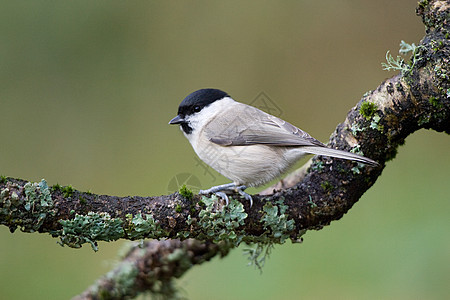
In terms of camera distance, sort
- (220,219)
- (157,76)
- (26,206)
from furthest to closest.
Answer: (157,76) → (220,219) → (26,206)

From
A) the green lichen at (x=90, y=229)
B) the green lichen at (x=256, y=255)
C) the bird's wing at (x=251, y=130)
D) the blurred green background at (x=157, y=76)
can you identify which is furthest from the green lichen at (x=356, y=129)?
the blurred green background at (x=157, y=76)

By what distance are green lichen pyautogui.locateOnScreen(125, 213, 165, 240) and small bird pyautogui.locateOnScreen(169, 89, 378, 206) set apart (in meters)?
0.26

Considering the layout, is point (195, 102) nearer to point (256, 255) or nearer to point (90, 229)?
point (256, 255)

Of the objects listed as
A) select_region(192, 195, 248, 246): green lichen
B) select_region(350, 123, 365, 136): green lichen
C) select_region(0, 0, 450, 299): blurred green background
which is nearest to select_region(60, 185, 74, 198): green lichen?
select_region(192, 195, 248, 246): green lichen

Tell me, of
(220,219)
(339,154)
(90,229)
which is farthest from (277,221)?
(90,229)

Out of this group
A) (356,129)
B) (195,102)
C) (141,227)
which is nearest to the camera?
(141,227)

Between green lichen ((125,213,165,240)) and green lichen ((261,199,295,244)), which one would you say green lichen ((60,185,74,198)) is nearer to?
green lichen ((125,213,165,240))

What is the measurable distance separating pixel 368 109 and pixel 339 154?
21 cm

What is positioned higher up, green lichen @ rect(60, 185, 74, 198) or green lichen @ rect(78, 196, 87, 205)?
green lichen @ rect(60, 185, 74, 198)

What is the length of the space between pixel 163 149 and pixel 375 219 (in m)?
1.57

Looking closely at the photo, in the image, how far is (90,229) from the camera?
1469 millimetres

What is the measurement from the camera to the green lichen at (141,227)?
4.92 ft

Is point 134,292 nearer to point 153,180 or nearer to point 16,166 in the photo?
point 153,180

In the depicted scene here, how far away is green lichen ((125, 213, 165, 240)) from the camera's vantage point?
1499 millimetres
